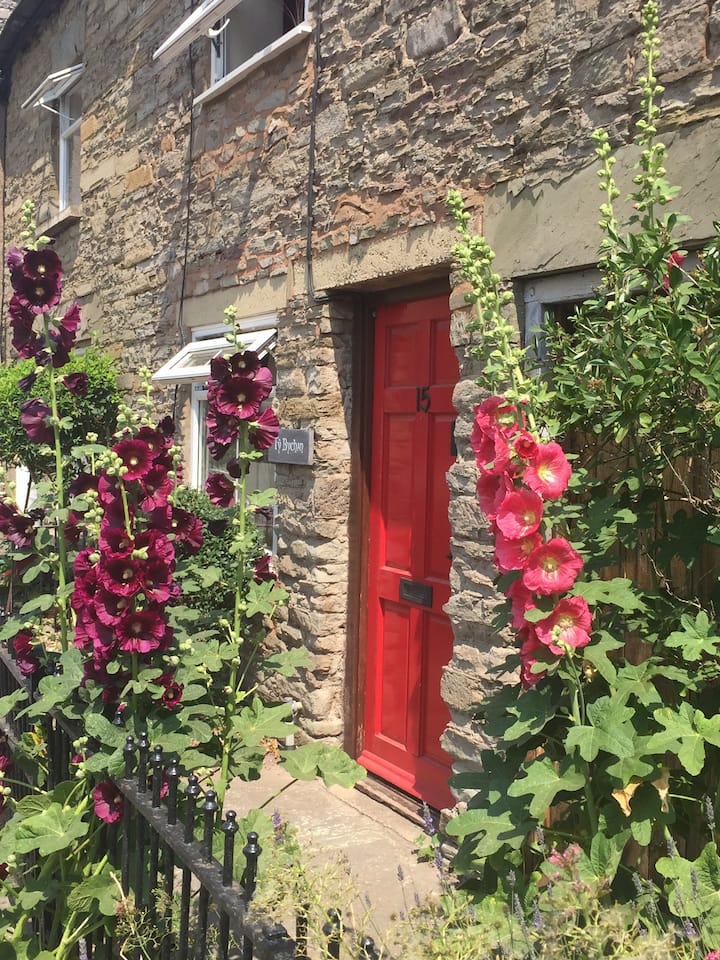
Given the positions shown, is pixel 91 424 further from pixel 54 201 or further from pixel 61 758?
pixel 61 758

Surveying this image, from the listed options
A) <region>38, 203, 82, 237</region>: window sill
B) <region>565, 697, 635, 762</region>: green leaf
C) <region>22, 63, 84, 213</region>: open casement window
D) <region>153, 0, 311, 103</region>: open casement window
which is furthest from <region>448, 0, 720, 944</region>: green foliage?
<region>22, 63, 84, 213</region>: open casement window

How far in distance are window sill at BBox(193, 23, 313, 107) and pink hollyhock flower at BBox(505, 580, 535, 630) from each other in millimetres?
3911

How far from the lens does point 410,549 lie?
449cm

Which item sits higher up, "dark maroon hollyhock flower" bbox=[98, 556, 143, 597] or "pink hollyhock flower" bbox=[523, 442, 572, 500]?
"pink hollyhock flower" bbox=[523, 442, 572, 500]

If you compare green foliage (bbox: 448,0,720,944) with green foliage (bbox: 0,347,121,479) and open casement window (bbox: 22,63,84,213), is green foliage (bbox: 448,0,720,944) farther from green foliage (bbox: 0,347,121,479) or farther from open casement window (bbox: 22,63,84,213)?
open casement window (bbox: 22,63,84,213)

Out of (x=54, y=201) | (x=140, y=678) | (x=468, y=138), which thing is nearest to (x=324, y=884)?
(x=140, y=678)

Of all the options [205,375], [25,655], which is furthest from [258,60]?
[25,655]

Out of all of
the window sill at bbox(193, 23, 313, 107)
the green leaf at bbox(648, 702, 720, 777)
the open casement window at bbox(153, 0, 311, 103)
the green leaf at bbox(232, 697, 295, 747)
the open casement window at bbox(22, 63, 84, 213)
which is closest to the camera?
the green leaf at bbox(648, 702, 720, 777)

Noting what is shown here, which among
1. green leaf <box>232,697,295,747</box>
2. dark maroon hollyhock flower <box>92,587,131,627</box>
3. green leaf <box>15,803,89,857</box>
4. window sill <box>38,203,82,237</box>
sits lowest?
green leaf <box>15,803,89,857</box>

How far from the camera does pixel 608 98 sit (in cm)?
304

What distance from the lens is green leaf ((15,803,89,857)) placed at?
2.10m

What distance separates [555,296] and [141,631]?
80.8 inches

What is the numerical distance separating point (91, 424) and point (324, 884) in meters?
5.81

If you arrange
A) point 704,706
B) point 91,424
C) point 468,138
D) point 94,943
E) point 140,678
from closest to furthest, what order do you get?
point 704,706 < point 140,678 < point 94,943 < point 468,138 < point 91,424
